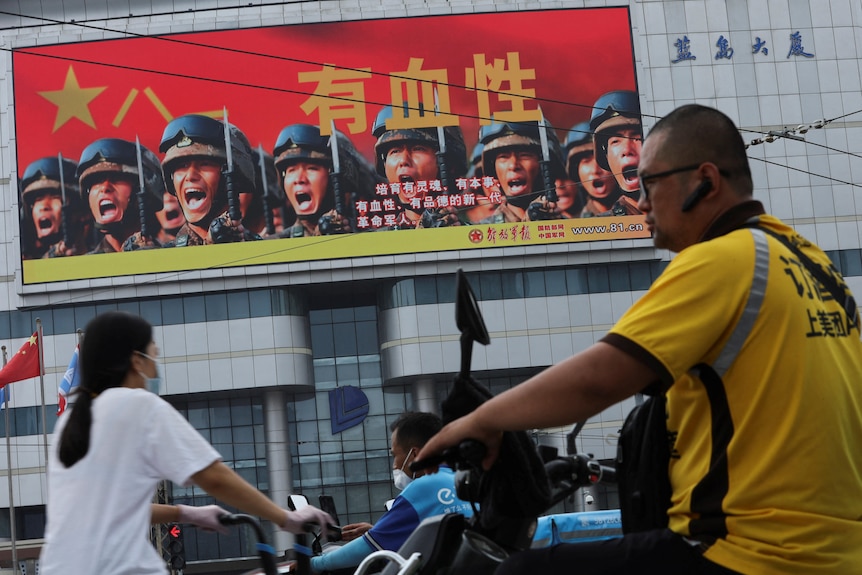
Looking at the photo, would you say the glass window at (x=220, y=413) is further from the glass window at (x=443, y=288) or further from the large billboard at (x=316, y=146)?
the glass window at (x=443, y=288)

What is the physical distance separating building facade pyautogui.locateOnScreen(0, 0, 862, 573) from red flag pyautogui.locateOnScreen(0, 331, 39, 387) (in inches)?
484

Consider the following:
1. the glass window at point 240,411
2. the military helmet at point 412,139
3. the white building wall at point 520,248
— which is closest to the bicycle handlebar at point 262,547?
the white building wall at point 520,248

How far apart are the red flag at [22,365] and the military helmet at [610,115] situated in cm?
2112

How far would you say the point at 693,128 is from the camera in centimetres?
235

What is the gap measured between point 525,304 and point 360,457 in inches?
341

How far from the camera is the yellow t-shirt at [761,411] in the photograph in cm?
204

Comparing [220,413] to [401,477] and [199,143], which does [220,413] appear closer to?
[199,143]

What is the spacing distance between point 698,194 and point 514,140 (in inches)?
1463

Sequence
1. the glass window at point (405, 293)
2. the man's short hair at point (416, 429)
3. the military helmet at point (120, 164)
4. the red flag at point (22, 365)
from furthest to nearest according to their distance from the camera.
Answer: the glass window at point (405, 293) < the military helmet at point (120, 164) < the red flag at point (22, 365) < the man's short hair at point (416, 429)

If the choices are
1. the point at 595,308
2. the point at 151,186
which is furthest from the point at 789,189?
the point at 151,186

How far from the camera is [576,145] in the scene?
129ft

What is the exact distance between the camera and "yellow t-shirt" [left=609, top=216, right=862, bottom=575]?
6.69ft

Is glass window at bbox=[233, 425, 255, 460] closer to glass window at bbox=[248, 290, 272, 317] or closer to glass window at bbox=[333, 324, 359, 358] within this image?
glass window at bbox=[333, 324, 359, 358]

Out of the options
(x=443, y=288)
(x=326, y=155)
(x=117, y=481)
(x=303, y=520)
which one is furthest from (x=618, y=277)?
(x=117, y=481)
